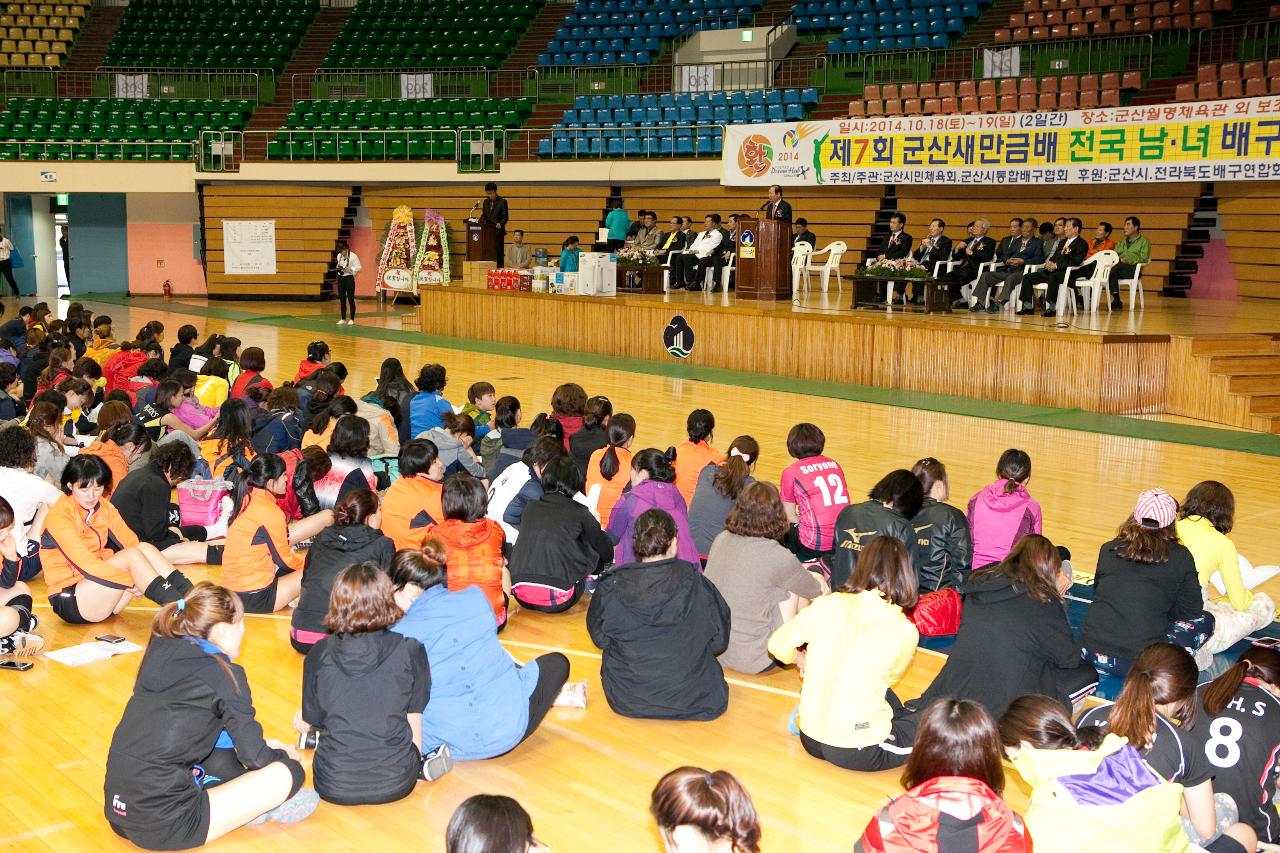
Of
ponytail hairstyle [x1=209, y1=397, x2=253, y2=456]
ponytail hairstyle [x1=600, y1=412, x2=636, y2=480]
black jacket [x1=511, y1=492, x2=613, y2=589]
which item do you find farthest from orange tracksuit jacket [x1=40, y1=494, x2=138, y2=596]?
ponytail hairstyle [x1=600, y1=412, x2=636, y2=480]

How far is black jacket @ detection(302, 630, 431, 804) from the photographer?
4.42 m

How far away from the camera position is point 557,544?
6555 mm

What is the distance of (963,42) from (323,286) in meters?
13.7

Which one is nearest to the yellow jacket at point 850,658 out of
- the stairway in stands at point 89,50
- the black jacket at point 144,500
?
the black jacket at point 144,500

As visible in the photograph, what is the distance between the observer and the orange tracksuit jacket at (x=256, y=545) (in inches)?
258

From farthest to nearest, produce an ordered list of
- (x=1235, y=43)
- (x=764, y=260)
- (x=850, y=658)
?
(x=1235, y=43), (x=764, y=260), (x=850, y=658)


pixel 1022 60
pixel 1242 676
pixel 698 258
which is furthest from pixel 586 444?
pixel 1022 60

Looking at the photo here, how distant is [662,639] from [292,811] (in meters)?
1.66

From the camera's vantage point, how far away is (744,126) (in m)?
20.9

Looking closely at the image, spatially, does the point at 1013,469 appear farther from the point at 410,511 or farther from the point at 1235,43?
the point at 1235,43

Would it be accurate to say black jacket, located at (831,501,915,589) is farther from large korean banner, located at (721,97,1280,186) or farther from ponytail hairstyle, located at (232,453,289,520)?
large korean banner, located at (721,97,1280,186)

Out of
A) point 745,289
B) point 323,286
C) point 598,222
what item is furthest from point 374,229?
point 745,289

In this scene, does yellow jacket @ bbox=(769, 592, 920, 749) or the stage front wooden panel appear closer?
yellow jacket @ bbox=(769, 592, 920, 749)

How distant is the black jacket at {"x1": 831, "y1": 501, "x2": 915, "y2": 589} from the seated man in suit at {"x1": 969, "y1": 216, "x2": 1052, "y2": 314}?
10167mm
